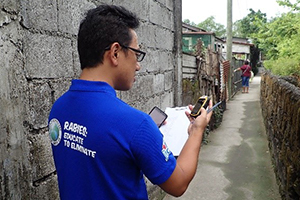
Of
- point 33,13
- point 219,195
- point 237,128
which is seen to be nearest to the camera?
point 33,13

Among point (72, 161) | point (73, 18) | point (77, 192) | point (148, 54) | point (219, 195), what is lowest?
point (219, 195)

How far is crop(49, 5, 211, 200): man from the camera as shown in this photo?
1160 millimetres

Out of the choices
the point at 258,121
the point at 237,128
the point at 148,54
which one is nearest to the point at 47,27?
the point at 148,54

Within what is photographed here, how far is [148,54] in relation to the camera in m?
3.65

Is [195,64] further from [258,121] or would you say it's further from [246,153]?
[258,121]

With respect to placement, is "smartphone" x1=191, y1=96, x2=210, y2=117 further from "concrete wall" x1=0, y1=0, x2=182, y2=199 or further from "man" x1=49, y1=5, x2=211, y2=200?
"concrete wall" x1=0, y1=0, x2=182, y2=199

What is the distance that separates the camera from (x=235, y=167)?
568 centimetres

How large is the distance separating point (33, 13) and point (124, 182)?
1.22m

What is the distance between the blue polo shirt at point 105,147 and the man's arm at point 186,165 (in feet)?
0.15

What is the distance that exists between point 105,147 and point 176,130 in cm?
123

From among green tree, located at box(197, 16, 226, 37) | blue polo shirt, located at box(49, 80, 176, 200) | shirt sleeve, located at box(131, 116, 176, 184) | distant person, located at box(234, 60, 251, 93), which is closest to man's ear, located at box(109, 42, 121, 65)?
blue polo shirt, located at box(49, 80, 176, 200)

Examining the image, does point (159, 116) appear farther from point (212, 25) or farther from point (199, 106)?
point (212, 25)

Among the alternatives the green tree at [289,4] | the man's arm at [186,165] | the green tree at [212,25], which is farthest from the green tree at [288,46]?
the green tree at [212,25]

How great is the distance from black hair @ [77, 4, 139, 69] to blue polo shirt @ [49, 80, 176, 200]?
0.12 m
